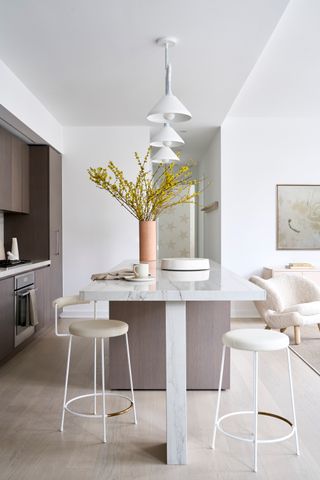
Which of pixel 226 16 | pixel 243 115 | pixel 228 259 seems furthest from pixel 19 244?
pixel 226 16

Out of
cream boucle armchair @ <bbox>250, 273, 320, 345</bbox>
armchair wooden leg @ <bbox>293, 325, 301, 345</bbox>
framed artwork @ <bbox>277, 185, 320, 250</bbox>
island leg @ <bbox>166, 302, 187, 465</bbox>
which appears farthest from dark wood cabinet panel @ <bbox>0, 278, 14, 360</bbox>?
framed artwork @ <bbox>277, 185, 320, 250</bbox>

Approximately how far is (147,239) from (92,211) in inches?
98.0

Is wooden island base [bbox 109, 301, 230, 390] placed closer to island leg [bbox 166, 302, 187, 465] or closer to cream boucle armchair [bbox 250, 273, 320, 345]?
island leg [bbox 166, 302, 187, 465]

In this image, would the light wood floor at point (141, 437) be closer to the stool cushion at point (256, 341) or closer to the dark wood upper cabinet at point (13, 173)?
the stool cushion at point (256, 341)

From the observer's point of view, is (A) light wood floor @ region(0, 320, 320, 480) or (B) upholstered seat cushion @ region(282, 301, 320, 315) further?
(B) upholstered seat cushion @ region(282, 301, 320, 315)

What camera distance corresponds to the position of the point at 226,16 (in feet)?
10.7

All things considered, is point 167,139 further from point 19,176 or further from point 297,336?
point 297,336

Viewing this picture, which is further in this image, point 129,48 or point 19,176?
point 19,176

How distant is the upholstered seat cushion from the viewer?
4.88 metres

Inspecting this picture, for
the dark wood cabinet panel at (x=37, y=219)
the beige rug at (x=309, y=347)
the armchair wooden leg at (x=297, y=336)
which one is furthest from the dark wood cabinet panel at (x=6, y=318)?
the armchair wooden leg at (x=297, y=336)

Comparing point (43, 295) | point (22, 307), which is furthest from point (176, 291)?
point (43, 295)

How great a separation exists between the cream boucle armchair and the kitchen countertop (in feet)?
7.73

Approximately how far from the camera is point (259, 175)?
6500 millimetres

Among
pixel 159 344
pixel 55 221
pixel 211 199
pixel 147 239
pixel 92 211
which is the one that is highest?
pixel 211 199
